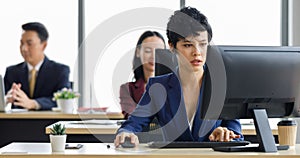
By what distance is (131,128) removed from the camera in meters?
3.04

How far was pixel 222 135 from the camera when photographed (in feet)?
9.62

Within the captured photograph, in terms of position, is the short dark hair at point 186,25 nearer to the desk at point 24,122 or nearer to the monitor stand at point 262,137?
Answer: the monitor stand at point 262,137

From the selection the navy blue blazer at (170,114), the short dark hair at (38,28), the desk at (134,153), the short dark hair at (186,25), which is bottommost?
the desk at (134,153)

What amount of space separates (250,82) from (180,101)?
0.43 m

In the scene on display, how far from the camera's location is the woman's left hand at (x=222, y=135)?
2934 millimetres

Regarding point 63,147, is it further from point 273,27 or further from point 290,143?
point 273,27

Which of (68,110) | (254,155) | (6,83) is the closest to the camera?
(254,155)

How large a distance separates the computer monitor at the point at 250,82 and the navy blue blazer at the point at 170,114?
250 millimetres

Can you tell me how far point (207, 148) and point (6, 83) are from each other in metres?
4.11

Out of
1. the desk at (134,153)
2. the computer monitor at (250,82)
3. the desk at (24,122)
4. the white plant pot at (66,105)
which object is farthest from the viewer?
the white plant pot at (66,105)

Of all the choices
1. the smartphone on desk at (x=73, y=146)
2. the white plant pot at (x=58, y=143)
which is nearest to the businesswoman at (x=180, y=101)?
the smartphone on desk at (x=73, y=146)

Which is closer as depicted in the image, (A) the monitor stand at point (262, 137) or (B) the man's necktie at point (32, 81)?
(A) the monitor stand at point (262, 137)

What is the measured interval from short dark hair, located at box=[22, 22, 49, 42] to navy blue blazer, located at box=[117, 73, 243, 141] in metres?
3.77

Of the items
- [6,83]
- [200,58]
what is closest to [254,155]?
[200,58]
